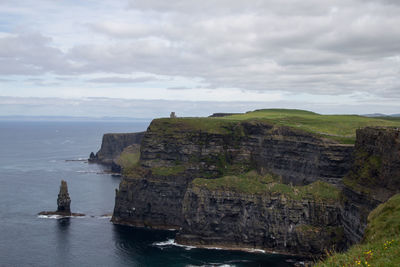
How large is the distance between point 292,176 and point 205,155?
91.0 feet

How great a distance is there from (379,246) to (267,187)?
3071 inches

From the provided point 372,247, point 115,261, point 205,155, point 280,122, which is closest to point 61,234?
point 115,261

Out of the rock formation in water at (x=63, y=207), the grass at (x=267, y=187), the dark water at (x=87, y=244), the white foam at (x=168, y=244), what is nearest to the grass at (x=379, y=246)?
the dark water at (x=87, y=244)

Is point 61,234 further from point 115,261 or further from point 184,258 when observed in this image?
point 184,258

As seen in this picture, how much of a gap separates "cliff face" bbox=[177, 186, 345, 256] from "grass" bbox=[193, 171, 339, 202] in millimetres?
1412

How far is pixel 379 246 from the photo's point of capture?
32031 millimetres

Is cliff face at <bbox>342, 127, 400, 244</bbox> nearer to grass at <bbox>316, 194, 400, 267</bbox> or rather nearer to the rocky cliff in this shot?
the rocky cliff

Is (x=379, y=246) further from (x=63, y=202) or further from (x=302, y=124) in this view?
(x=63, y=202)

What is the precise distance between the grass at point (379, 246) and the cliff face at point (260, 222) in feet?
186

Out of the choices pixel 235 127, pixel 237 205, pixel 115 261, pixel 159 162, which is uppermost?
pixel 235 127

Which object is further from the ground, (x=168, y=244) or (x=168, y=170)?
(x=168, y=170)

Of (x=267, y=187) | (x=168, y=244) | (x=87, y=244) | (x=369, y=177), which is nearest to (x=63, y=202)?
(x=87, y=244)

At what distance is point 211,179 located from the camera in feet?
392

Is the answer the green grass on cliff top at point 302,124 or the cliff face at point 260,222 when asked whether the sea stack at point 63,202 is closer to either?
the green grass on cliff top at point 302,124
